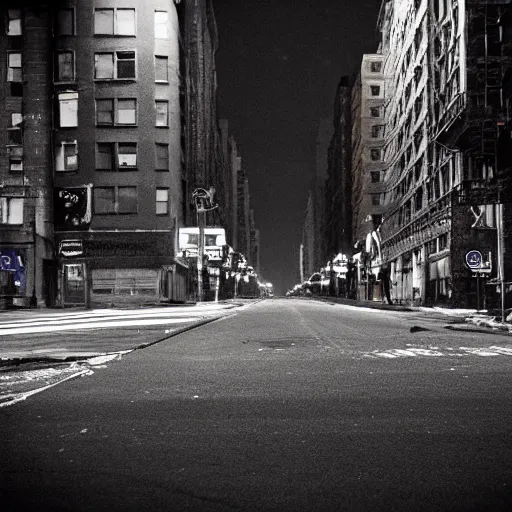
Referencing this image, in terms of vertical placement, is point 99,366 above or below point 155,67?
below

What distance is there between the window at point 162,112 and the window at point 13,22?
1241 cm

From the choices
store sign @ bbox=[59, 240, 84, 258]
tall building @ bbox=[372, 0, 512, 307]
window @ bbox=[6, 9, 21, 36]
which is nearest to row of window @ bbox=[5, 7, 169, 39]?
window @ bbox=[6, 9, 21, 36]

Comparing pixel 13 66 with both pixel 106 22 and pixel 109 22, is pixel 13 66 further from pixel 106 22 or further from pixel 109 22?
pixel 109 22

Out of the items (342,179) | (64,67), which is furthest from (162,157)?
(342,179)

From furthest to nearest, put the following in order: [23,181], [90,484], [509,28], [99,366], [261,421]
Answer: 1. [23,181]
2. [509,28]
3. [99,366]
4. [261,421]
5. [90,484]

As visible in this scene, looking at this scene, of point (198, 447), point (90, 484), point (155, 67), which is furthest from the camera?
point (155, 67)

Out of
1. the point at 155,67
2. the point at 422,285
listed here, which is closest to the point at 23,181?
the point at 155,67

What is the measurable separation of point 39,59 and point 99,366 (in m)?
52.4

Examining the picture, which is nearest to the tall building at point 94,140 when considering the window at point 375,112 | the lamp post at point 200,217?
the lamp post at point 200,217

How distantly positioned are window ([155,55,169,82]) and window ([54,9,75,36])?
24.0 ft

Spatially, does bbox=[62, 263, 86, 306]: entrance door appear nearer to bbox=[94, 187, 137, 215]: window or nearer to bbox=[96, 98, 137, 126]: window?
bbox=[94, 187, 137, 215]: window

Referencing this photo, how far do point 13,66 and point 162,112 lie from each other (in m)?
12.5

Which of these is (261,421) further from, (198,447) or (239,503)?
(239,503)

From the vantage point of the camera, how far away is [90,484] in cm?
359
